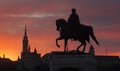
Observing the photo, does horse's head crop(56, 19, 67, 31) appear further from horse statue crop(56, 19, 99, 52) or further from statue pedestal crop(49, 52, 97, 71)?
statue pedestal crop(49, 52, 97, 71)

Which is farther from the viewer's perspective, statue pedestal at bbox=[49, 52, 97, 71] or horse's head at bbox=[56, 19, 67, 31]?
horse's head at bbox=[56, 19, 67, 31]

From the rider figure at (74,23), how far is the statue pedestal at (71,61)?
1.33 metres

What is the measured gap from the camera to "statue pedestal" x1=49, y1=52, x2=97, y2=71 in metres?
49.8

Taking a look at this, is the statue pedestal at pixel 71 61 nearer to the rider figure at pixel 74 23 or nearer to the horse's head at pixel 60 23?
the rider figure at pixel 74 23

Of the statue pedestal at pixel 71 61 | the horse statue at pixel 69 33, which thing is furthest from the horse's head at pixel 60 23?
the statue pedestal at pixel 71 61

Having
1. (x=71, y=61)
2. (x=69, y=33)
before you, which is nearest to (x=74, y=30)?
(x=69, y=33)

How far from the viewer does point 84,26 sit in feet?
166

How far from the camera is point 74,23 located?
50.5m

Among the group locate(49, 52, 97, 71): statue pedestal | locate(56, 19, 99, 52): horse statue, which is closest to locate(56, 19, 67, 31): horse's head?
locate(56, 19, 99, 52): horse statue

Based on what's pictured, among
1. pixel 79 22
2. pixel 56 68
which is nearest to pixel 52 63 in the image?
pixel 56 68

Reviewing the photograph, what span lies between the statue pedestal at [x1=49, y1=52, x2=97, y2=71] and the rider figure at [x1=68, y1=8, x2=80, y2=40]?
1.33 m

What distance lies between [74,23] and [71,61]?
2653 mm

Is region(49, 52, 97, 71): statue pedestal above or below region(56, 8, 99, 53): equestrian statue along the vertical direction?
below

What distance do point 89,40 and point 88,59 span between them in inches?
60.2
